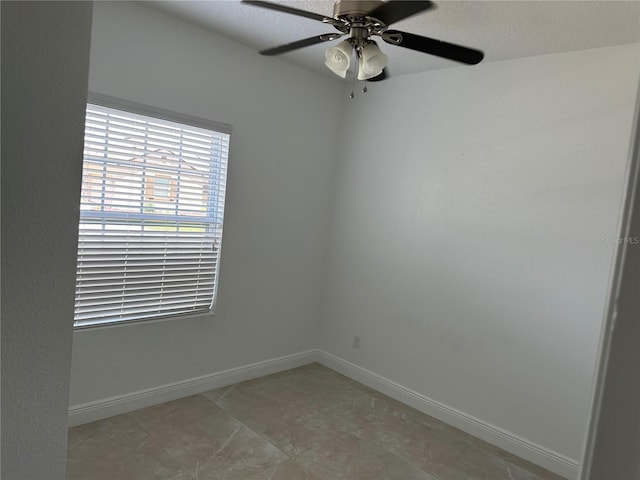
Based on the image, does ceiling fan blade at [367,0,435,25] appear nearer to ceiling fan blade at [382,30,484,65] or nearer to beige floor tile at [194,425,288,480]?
ceiling fan blade at [382,30,484,65]

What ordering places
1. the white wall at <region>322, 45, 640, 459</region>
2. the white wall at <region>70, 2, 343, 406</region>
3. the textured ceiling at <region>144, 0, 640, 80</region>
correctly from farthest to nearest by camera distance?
the white wall at <region>70, 2, 343, 406</region> → the white wall at <region>322, 45, 640, 459</region> → the textured ceiling at <region>144, 0, 640, 80</region>

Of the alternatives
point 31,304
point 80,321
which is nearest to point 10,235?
point 31,304

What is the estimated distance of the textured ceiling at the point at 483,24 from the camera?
7.04 ft

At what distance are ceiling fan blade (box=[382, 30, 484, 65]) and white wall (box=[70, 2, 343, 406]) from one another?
5.10 feet

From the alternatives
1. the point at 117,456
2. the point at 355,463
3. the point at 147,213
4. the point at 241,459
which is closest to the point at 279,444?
the point at 241,459

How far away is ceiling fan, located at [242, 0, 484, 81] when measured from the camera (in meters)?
1.70

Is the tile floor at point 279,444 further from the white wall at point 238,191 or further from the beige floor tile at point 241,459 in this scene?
the white wall at point 238,191

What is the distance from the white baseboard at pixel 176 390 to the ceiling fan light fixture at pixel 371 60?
249 cm

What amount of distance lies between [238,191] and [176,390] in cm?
153

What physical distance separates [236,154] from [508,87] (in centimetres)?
195

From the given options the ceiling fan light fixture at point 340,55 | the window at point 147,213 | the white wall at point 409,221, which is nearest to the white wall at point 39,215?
the ceiling fan light fixture at point 340,55

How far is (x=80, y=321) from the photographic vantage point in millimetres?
2617

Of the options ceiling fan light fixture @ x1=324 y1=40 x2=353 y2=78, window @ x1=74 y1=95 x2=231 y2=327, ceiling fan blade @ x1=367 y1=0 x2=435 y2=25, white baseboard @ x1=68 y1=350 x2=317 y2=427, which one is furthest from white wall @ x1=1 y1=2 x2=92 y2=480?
white baseboard @ x1=68 y1=350 x2=317 y2=427

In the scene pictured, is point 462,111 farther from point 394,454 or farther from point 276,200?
point 394,454
